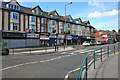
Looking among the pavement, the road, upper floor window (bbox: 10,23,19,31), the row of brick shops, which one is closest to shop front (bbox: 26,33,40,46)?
the row of brick shops

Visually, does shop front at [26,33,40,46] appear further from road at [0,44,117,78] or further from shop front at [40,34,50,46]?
road at [0,44,117,78]

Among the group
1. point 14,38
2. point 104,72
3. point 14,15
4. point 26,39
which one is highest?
point 14,15

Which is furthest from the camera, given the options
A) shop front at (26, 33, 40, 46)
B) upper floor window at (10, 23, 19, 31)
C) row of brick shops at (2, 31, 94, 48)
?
shop front at (26, 33, 40, 46)

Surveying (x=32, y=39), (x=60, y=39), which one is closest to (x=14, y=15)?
(x=32, y=39)

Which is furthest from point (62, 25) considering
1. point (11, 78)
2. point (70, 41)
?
point (11, 78)

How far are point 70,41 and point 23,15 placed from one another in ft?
74.3

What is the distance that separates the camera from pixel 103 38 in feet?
280

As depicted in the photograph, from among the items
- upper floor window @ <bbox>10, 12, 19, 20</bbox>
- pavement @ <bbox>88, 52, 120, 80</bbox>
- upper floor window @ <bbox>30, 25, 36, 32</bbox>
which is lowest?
pavement @ <bbox>88, 52, 120, 80</bbox>

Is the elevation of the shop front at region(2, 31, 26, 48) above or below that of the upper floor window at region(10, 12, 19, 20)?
below

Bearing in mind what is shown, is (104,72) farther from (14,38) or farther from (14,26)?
(14,26)

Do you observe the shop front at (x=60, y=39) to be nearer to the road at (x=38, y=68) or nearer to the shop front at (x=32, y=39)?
the shop front at (x=32, y=39)

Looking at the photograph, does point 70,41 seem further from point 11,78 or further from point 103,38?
point 103,38

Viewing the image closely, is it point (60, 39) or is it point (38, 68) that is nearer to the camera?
point (38, 68)

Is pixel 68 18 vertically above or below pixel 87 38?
above
